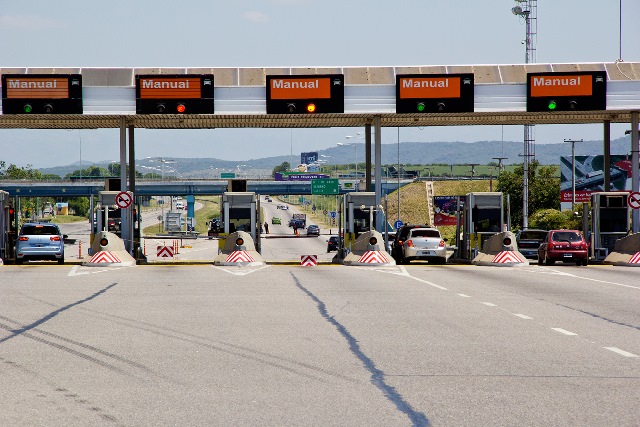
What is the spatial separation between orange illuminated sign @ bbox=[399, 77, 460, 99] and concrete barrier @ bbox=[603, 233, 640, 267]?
26.1ft

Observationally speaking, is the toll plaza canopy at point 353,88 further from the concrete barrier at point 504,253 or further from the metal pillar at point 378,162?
the concrete barrier at point 504,253

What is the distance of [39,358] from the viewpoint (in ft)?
36.4

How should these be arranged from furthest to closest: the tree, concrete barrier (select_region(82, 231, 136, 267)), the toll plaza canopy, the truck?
the truck, the tree, the toll plaza canopy, concrete barrier (select_region(82, 231, 136, 267))

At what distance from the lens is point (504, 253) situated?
115ft

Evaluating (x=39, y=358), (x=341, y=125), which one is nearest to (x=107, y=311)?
(x=39, y=358)

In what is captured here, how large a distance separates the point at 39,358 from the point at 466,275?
1907cm

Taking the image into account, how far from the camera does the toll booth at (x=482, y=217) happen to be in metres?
40.9

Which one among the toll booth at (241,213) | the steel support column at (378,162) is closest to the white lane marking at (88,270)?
the toll booth at (241,213)

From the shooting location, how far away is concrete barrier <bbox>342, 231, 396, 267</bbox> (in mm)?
34688

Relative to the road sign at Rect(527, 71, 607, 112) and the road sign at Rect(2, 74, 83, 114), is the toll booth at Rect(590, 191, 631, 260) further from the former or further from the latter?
the road sign at Rect(2, 74, 83, 114)

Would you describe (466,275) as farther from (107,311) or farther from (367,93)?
(107,311)

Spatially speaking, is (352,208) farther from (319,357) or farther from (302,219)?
(302,219)

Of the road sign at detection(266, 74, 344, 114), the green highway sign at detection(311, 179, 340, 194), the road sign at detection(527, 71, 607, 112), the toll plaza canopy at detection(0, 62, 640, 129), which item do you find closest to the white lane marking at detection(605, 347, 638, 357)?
the road sign at detection(266, 74, 344, 114)

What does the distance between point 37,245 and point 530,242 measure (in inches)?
839
